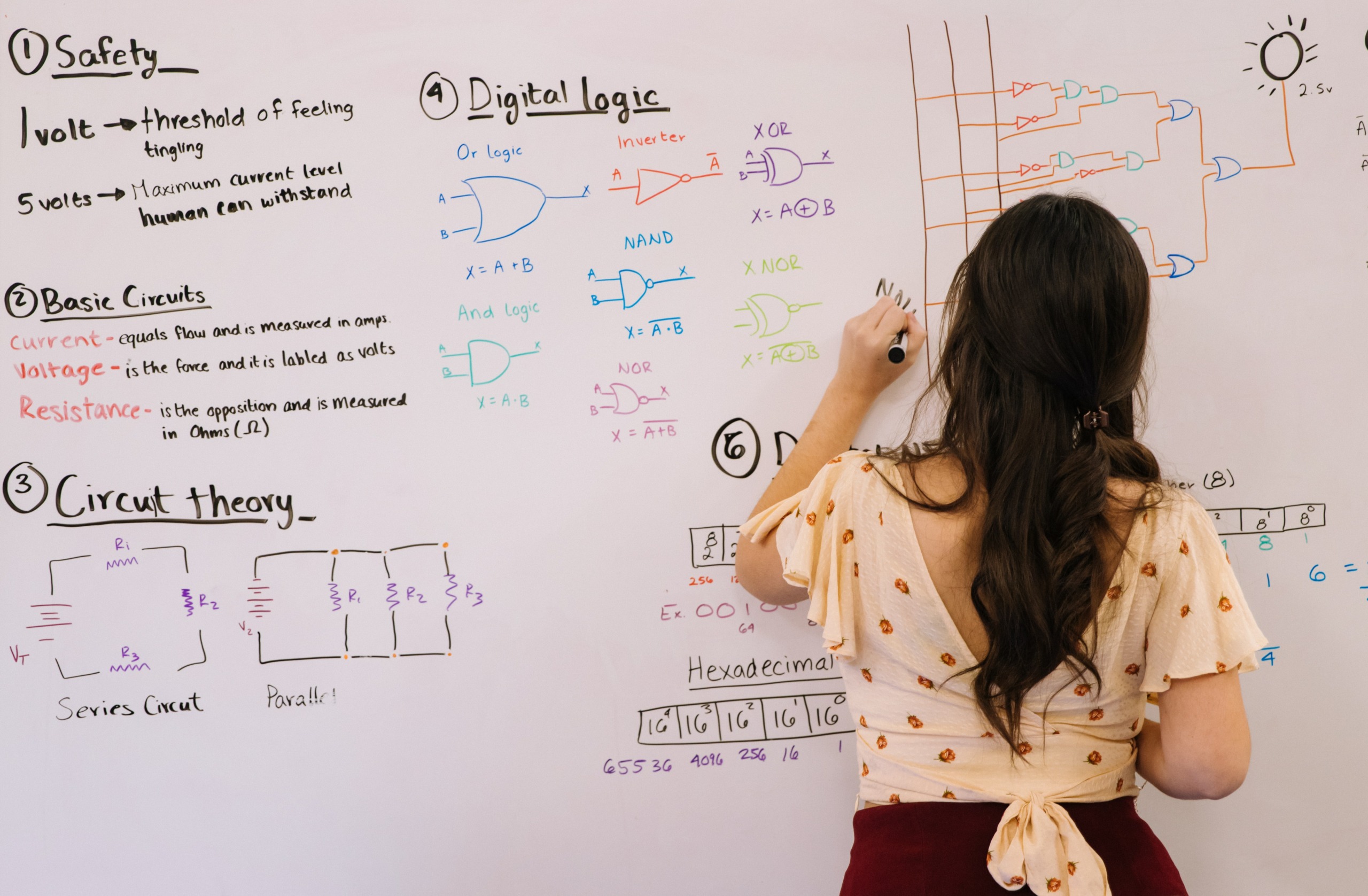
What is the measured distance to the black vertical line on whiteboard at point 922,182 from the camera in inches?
58.8

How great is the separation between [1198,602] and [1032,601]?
218 millimetres

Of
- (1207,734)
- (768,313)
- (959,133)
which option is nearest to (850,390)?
(768,313)

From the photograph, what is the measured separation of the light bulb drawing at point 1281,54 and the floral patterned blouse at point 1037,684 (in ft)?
3.13

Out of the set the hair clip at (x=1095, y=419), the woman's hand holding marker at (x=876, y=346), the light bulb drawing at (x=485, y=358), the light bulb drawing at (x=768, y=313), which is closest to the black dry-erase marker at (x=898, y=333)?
the woman's hand holding marker at (x=876, y=346)

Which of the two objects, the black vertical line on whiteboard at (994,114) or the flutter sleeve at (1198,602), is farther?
the black vertical line on whiteboard at (994,114)

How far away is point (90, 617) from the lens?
1538 mm

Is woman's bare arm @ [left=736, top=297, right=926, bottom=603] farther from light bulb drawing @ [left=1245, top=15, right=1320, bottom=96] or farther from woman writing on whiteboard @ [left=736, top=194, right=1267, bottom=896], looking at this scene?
light bulb drawing @ [left=1245, top=15, right=1320, bottom=96]

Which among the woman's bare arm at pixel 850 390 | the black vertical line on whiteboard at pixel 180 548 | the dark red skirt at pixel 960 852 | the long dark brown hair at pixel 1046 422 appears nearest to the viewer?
the long dark brown hair at pixel 1046 422

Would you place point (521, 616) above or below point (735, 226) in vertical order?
below

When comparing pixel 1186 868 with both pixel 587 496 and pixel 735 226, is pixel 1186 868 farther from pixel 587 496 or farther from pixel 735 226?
pixel 735 226

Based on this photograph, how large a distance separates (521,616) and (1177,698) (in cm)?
103

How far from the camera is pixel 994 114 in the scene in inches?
59.1

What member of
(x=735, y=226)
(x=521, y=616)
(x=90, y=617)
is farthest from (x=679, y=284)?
Result: (x=90, y=617)

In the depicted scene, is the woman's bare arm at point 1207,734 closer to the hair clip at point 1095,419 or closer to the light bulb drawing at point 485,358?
the hair clip at point 1095,419
